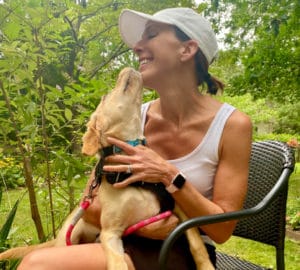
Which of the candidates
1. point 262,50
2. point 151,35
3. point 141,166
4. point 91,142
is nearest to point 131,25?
point 151,35

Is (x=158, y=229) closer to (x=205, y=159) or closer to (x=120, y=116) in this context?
(x=205, y=159)

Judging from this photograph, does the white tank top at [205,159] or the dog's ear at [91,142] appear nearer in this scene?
the dog's ear at [91,142]

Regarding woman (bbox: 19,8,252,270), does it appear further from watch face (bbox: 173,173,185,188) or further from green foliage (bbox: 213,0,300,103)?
green foliage (bbox: 213,0,300,103)

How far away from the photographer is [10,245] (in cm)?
358

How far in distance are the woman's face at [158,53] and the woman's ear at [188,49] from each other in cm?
2

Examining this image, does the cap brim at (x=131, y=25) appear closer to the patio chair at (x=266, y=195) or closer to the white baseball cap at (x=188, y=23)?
the white baseball cap at (x=188, y=23)

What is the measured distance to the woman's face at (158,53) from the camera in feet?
6.87

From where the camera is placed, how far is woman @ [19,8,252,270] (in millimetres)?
1897

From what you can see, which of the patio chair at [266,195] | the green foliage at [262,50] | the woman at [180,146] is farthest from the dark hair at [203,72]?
the green foliage at [262,50]

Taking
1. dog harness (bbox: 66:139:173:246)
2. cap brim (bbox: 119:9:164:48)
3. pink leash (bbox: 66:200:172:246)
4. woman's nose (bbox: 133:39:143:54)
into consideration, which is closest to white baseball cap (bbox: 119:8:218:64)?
cap brim (bbox: 119:9:164:48)

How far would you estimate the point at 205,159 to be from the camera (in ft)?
6.88

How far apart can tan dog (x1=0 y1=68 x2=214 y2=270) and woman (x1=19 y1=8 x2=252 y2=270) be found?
6 centimetres

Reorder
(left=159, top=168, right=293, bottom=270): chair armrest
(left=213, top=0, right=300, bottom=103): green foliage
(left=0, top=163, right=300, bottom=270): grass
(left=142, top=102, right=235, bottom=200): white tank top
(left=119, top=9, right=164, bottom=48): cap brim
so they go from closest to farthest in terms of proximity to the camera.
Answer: (left=159, top=168, right=293, bottom=270): chair armrest, (left=142, top=102, right=235, bottom=200): white tank top, (left=119, top=9, right=164, bottom=48): cap brim, (left=0, top=163, right=300, bottom=270): grass, (left=213, top=0, right=300, bottom=103): green foliage

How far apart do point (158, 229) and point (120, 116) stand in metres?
0.53
